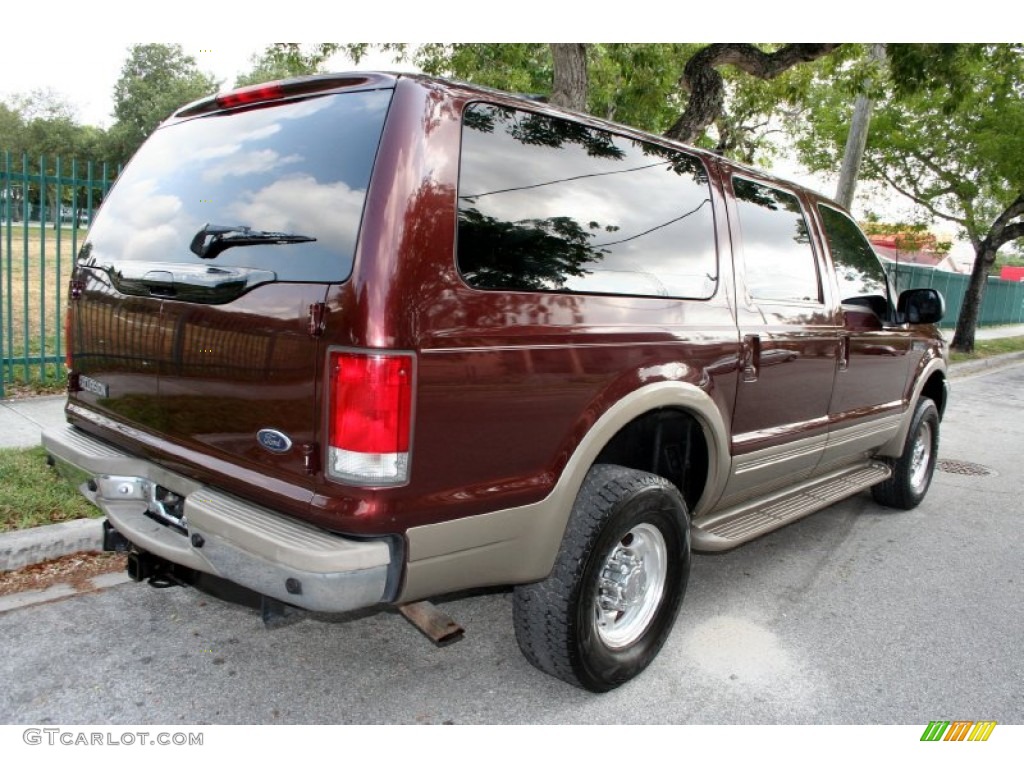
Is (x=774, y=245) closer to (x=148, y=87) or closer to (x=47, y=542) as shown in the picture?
(x=47, y=542)

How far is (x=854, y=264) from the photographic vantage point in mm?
4438

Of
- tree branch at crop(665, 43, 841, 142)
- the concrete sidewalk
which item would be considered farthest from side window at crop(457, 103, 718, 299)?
tree branch at crop(665, 43, 841, 142)

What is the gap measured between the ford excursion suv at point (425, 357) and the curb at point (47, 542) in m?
0.84

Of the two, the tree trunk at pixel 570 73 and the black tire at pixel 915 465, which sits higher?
the tree trunk at pixel 570 73

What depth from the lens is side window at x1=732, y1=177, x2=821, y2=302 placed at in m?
3.54

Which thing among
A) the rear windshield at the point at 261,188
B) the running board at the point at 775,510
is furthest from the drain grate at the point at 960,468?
the rear windshield at the point at 261,188

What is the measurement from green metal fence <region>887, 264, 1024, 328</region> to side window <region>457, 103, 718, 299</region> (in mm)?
18652

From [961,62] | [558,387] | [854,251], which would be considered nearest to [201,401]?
[558,387]

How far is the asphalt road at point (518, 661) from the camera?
2.74 metres

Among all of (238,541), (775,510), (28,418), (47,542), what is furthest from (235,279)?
(28,418)

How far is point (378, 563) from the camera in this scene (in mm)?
2176

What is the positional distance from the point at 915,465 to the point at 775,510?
2.38 metres

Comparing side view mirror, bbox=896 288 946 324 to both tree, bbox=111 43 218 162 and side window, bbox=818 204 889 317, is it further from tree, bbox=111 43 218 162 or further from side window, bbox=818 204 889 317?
tree, bbox=111 43 218 162

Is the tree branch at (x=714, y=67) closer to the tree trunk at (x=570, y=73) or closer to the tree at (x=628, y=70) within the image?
the tree at (x=628, y=70)
